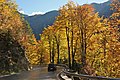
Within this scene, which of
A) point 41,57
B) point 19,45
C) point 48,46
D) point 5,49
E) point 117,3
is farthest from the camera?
point 41,57

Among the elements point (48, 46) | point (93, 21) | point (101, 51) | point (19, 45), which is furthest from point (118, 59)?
point (48, 46)

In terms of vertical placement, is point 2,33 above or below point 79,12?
below

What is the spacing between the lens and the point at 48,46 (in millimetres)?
101688

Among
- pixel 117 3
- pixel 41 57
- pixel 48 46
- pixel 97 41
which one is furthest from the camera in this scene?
pixel 41 57

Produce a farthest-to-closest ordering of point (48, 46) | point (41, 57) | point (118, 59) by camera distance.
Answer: point (41, 57), point (48, 46), point (118, 59)

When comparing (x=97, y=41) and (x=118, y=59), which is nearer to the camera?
(x=118, y=59)

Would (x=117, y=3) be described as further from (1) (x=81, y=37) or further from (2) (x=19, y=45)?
(2) (x=19, y=45)

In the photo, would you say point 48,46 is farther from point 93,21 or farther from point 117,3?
point 117,3

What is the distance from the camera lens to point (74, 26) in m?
60.6

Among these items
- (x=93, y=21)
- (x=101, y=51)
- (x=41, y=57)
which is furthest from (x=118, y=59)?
(x=41, y=57)

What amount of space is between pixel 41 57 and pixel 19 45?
48.2 m

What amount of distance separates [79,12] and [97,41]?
22.6 ft

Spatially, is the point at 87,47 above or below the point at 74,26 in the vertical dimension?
below

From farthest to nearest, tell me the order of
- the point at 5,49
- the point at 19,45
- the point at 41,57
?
the point at 41,57 → the point at 19,45 → the point at 5,49
